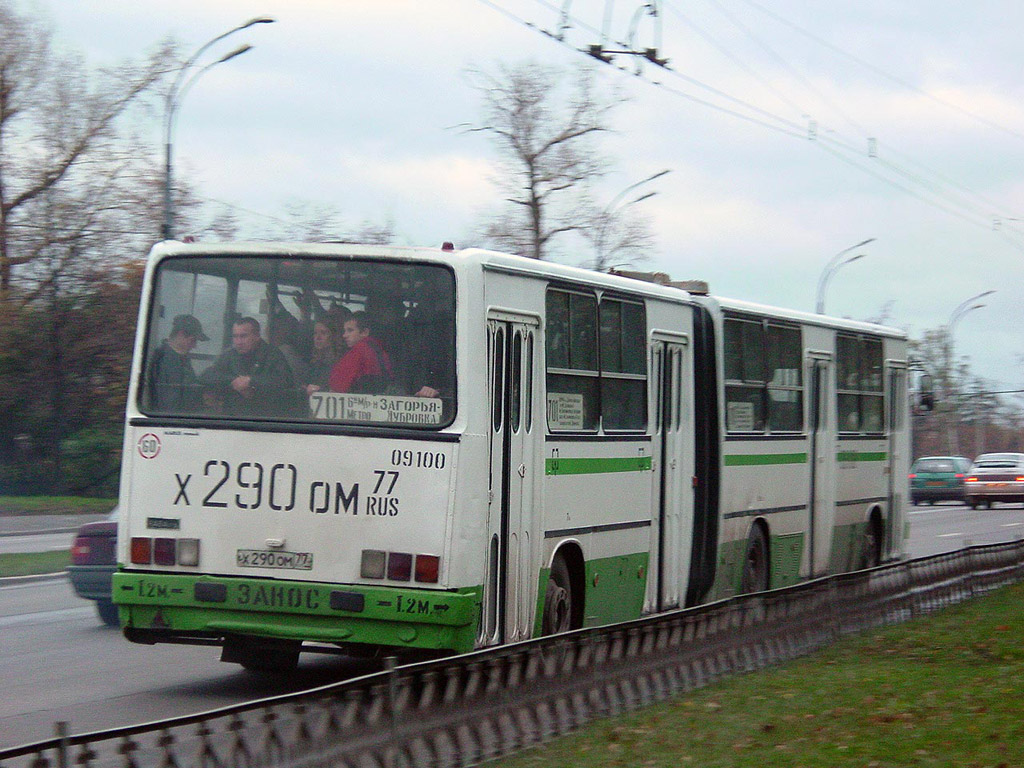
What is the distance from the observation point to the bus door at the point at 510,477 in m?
9.97

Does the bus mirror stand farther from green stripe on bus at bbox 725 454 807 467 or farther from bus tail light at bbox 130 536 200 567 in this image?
bus tail light at bbox 130 536 200 567

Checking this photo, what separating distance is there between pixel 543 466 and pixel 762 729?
2.82m

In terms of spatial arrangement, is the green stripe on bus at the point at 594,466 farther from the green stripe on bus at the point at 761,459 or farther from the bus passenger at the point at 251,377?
the green stripe on bus at the point at 761,459

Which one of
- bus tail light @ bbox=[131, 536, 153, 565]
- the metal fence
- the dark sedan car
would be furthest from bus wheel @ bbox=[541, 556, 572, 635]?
the dark sedan car

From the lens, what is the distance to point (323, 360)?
991 cm

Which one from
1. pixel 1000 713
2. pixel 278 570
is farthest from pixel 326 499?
pixel 1000 713

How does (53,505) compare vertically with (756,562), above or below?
below

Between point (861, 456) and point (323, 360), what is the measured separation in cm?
1128

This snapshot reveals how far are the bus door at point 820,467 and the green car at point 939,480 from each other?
33950 mm

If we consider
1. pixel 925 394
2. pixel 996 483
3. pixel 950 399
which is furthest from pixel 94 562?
pixel 950 399

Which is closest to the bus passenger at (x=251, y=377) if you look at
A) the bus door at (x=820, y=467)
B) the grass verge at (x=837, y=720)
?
the grass verge at (x=837, y=720)

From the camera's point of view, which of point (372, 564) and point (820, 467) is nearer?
point (372, 564)

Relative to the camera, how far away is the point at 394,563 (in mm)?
9500

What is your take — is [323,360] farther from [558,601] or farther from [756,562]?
[756,562]
